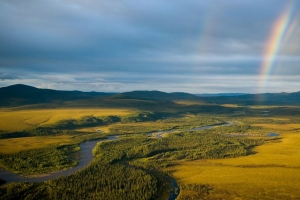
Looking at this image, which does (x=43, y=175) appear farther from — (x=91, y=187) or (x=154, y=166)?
(x=154, y=166)

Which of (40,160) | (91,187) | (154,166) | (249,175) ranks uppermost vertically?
(40,160)

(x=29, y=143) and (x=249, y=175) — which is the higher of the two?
(x=29, y=143)

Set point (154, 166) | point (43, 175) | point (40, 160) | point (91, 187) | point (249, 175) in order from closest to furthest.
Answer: point (91, 187) → point (43, 175) → point (249, 175) → point (154, 166) → point (40, 160)

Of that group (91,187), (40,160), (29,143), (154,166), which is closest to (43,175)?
(40,160)

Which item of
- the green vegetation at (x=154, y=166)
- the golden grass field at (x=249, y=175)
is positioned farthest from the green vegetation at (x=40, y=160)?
the golden grass field at (x=249, y=175)

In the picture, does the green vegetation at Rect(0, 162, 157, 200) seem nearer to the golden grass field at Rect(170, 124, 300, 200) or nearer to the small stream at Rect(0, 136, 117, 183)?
the small stream at Rect(0, 136, 117, 183)

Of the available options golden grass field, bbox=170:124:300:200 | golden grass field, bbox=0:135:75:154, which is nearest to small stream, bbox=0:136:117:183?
golden grass field, bbox=0:135:75:154

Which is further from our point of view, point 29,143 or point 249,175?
point 29,143

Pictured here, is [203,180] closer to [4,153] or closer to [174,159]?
[174,159]

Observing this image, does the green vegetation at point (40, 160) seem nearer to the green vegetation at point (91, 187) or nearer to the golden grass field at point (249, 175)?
the green vegetation at point (91, 187)

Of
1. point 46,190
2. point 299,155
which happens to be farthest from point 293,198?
point 46,190
